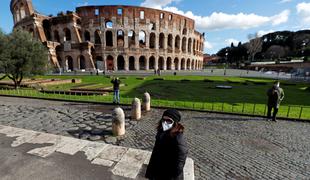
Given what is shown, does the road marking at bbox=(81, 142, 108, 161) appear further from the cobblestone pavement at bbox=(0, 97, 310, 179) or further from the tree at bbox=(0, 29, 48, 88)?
the tree at bbox=(0, 29, 48, 88)

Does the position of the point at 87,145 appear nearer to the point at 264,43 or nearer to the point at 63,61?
the point at 63,61

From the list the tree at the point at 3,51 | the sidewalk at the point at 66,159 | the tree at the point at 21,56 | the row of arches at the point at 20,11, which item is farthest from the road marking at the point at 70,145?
the row of arches at the point at 20,11

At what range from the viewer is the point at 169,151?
2.16 metres

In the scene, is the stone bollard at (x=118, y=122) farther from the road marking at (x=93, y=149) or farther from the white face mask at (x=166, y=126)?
the white face mask at (x=166, y=126)

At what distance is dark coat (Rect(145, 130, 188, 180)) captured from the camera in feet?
6.97

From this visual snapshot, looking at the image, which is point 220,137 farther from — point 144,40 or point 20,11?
point 20,11

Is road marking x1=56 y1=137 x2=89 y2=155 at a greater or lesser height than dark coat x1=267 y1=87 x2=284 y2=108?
lesser

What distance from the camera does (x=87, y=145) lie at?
4672mm

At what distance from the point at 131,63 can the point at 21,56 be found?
36488mm

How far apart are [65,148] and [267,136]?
643cm

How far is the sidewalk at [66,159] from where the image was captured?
136 inches

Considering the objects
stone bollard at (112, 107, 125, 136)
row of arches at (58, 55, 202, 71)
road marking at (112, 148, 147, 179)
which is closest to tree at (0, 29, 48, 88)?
stone bollard at (112, 107, 125, 136)

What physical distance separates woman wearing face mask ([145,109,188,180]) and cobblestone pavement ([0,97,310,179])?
1.59m

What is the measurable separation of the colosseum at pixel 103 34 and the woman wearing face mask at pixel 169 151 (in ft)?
134
